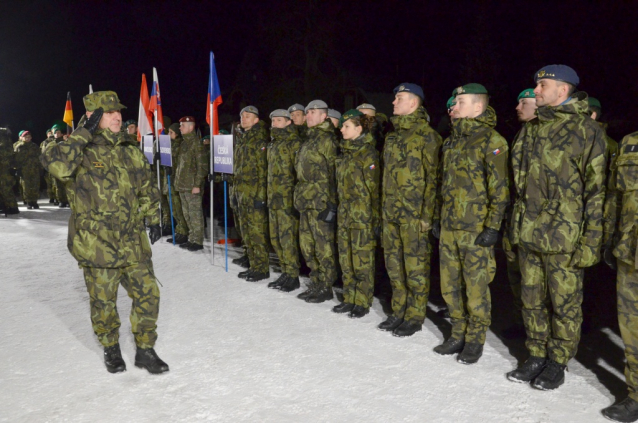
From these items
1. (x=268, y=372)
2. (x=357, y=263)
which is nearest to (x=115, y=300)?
(x=268, y=372)

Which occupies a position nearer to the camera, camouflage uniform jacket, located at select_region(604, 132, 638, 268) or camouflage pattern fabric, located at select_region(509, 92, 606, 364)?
camouflage uniform jacket, located at select_region(604, 132, 638, 268)

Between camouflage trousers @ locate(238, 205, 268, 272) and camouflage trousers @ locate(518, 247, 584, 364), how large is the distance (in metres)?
3.58

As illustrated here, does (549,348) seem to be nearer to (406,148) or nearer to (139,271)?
(406,148)

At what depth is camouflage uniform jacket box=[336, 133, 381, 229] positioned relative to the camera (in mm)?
4629

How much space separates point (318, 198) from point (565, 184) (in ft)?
8.32

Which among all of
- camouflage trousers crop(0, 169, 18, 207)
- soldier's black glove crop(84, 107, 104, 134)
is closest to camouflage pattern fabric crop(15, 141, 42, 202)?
camouflage trousers crop(0, 169, 18, 207)

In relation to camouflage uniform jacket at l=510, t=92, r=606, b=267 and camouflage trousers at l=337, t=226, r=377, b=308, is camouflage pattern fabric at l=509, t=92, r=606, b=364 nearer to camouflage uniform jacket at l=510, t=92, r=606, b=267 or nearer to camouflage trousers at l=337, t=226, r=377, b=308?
camouflage uniform jacket at l=510, t=92, r=606, b=267

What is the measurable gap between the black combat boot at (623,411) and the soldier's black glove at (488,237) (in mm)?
1244

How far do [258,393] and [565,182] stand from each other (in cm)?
244

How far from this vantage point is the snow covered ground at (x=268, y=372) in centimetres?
301

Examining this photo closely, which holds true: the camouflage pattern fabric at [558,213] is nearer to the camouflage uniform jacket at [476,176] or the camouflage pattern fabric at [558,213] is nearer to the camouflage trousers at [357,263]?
the camouflage uniform jacket at [476,176]

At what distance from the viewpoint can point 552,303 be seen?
3.28 meters

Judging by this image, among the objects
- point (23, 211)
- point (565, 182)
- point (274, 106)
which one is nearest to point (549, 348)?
point (565, 182)

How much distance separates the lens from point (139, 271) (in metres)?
3.59
